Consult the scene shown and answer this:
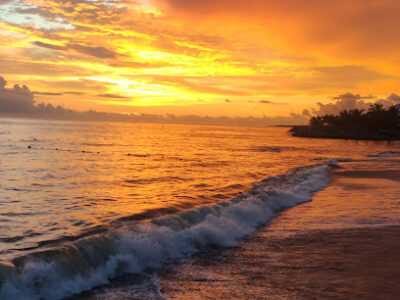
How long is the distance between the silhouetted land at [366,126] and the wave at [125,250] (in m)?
93.6

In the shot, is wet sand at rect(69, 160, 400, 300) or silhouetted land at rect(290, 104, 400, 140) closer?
wet sand at rect(69, 160, 400, 300)

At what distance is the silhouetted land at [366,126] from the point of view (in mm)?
99863

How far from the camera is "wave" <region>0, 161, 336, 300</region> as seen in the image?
248 inches

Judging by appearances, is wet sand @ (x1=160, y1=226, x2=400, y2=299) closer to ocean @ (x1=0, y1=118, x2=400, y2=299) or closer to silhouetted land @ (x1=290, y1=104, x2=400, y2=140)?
ocean @ (x1=0, y1=118, x2=400, y2=299)

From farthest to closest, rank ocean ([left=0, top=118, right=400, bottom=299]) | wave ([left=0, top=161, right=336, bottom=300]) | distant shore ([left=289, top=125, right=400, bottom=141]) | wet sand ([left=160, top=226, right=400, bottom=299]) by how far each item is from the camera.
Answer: distant shore ([left=289, top=125, right=400, bottom=141]), ocean ([left=0, top=118, right=400, bottom=299]), wave ([left=0, top=161, right=336, bottom=300]), wet sand ([left=160, top=226, right=400, bottom=299])

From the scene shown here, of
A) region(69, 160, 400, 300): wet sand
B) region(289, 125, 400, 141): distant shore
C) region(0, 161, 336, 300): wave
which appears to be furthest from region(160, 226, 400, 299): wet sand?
region(289, 125, 400, 141): distant shore

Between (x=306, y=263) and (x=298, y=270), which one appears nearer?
(x=298, y=270)

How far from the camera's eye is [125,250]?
800cm

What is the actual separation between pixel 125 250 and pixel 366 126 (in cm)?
11604

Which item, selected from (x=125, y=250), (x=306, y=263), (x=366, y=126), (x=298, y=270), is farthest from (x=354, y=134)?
(x=125, y=250)

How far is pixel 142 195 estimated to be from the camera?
50.1 feet

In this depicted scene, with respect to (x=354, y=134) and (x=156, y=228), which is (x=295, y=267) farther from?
(x=354, y=134)

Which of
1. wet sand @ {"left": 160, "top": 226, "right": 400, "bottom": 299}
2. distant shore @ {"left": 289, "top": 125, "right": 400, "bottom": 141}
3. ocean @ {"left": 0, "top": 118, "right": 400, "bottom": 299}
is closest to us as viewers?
wet sand @ {"left": 160, "top": 226, "right": 400, "bottom": 299}

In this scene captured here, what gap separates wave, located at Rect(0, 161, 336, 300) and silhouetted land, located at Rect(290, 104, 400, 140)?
93.6 metres
